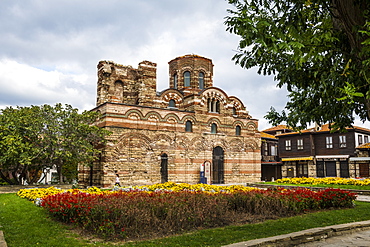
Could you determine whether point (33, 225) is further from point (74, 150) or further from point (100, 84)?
point (100, 84)

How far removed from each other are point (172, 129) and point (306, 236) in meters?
19.8

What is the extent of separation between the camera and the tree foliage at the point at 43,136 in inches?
716

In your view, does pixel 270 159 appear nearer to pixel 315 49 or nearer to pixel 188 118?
pixel 188 118

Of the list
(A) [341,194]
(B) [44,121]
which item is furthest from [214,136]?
(A) [341,194]

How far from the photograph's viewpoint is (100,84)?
28297 millimetres

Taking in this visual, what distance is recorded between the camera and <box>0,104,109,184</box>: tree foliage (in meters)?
18.2

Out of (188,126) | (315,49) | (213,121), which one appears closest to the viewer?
(315,49)

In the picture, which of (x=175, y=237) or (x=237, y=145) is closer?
(x=175, y=237)

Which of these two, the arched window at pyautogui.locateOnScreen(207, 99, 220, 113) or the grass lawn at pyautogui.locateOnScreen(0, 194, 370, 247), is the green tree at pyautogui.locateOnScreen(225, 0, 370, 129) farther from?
the arched window at pyautogui.locateOnScreen(207, 99, 220, 113)

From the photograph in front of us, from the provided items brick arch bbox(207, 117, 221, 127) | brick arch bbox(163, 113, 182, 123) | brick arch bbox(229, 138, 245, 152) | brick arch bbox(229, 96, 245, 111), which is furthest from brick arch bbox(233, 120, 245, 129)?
brick arch bbox(163, 113, 182, 123)

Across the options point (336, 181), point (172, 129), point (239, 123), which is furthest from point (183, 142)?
point (336, 181)

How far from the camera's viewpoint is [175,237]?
7.14m

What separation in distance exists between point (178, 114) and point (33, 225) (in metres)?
19.3

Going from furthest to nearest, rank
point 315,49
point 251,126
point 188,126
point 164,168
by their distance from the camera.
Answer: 1. point 251,126
2. point 188,126
3. point 164,168
4. point 315,49
